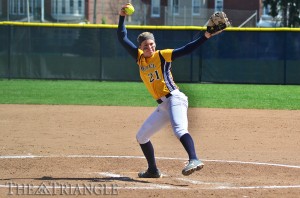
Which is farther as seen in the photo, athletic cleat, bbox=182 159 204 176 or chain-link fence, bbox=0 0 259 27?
chain-link fence, bbox=0 0 259 27

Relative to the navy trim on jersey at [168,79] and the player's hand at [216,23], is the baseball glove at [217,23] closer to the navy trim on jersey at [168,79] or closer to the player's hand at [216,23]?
the player's hand at [216,23]

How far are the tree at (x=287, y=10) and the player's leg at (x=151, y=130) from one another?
30.4m

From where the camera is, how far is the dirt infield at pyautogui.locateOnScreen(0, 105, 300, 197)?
23.4ft

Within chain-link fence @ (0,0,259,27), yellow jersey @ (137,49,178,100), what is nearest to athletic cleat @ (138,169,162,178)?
yellow jersey @ (137,49,178,100)

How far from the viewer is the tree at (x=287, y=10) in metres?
37.5

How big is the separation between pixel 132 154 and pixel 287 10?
99.6ft

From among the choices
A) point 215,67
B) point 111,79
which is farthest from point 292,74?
point 111,79

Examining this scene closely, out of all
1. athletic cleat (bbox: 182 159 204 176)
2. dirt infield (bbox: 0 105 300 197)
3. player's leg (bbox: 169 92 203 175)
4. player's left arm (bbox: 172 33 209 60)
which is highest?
player's left arm (bbox: 172 33 209 60)

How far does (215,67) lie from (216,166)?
15.6 metres

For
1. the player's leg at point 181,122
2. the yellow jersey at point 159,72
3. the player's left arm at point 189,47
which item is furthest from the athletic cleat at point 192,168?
the player's left arm at point 189,47

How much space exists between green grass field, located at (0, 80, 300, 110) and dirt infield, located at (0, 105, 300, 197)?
1405mm

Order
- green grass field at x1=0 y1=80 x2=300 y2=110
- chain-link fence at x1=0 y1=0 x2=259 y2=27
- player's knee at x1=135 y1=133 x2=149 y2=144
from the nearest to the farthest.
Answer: player's knee at x1=135 y1=133 x2=149 y2=144
green grass field at x1=0 y1=80 x2=300 y2=110
chain-link fence at x1=0 y1=0 x2=259 y2=27

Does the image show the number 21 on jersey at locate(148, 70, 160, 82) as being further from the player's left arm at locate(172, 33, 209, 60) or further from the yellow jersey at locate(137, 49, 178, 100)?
the player's left arm at locate(172, 33, 209, 60)

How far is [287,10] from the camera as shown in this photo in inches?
1523
